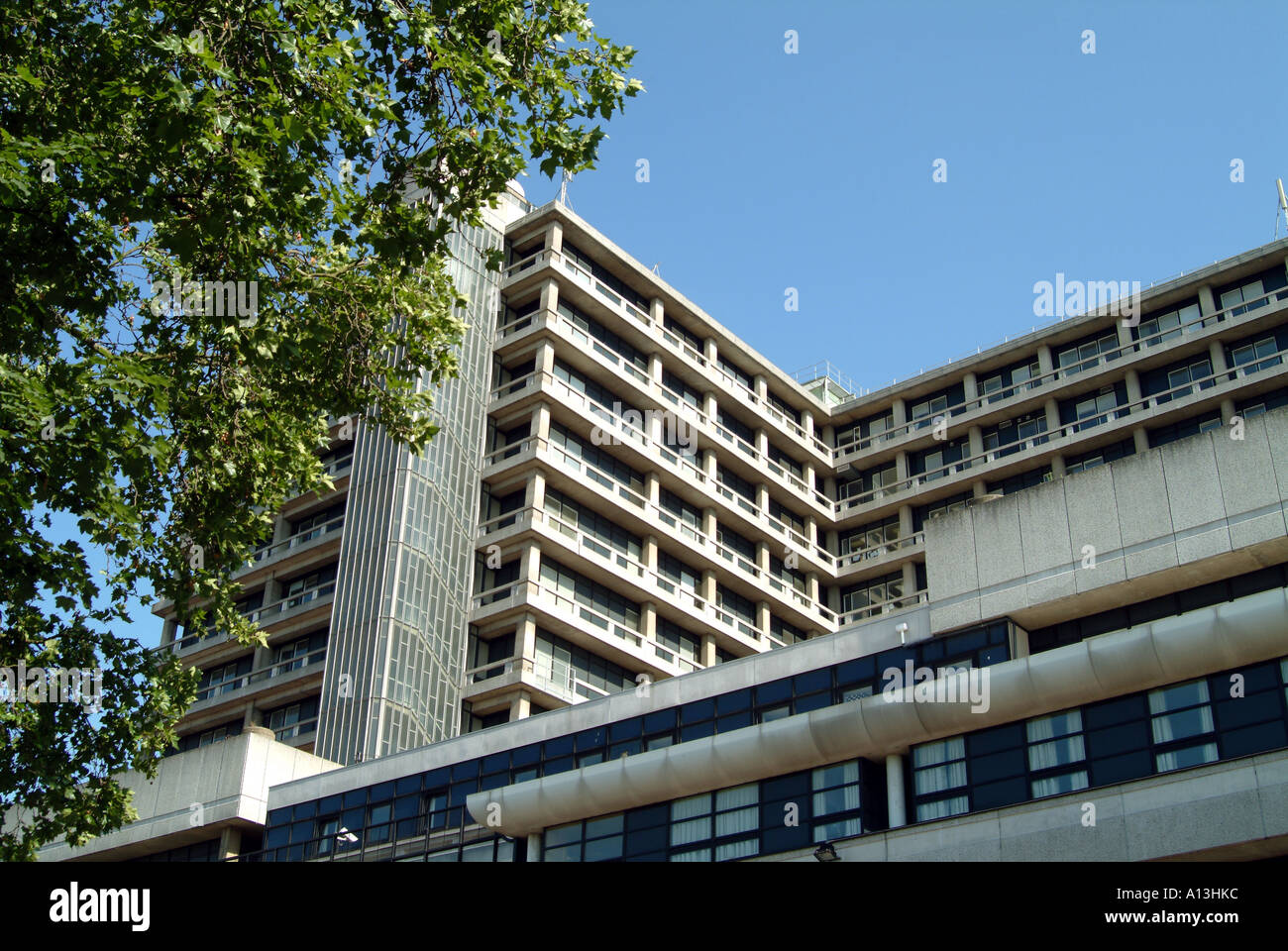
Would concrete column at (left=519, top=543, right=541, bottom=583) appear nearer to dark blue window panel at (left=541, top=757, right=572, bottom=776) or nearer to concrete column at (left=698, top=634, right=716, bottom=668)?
concrete column at (left=698, top=634, right=716, bottom=668)

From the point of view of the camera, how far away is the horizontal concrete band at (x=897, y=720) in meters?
24.5

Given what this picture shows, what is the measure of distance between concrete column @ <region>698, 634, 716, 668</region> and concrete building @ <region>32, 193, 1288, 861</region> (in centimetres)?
9

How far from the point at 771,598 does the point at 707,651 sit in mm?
5288

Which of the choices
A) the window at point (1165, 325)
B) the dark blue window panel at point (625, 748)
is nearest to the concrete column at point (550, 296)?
the dark blue window panel at point (625, 748)

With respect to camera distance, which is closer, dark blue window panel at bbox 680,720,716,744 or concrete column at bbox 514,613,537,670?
dark blue window panel at bbox 680,720,716,744

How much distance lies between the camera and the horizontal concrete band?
2453cm

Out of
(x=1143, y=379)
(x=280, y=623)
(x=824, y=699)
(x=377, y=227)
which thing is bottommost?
(x=824, y=699)

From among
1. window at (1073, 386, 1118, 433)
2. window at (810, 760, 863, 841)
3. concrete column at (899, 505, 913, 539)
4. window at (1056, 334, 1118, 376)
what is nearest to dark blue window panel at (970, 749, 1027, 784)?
window at (810, 760, 863, 841)

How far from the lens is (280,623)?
5231 cm

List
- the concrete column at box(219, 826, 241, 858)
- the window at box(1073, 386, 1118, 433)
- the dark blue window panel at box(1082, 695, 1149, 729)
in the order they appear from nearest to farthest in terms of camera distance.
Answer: the dark blue window panel at box(1082, 695, 1149, 729)
the concrete column at box(219, 826, 241, 858)
the window at box(1073, 386, 1118, 433)

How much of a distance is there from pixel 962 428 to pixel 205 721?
35.6 meters
